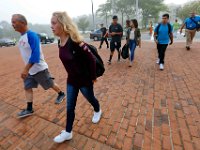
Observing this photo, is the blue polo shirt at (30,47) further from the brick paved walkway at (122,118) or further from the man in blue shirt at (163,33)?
the man in blue shirt at (163,33)

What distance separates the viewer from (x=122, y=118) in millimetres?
2904

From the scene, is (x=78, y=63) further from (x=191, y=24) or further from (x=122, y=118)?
(x=191, y=24)

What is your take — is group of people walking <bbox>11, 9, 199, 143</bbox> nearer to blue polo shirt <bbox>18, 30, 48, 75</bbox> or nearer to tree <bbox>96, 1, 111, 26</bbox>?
blue polo shirt <bbox>18, 30, 48, 75</bbox>

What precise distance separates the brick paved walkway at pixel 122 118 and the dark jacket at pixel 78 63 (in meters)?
0.86

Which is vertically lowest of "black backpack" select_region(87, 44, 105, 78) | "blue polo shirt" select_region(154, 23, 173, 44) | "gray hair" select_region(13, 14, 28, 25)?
"black backpack" select_region(87, 44, 105, 78)

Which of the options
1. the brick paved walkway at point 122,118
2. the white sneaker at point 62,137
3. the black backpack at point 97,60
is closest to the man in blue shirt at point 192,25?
the brick paved walkway at point 122,118

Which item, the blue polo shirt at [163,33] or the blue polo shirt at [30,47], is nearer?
→ the blue polo shirt at [30,47]

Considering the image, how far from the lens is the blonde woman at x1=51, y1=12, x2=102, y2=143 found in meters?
1.96

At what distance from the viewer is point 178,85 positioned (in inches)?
163

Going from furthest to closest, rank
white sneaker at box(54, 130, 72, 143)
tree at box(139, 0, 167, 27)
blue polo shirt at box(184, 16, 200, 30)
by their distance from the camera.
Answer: tree at box(139, 0, 167, 27) → blue polo shirt at box(184, 16, 200, 30) → white sneaker at box(54, 130, 72, 143)

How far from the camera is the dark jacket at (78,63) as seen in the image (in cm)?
198

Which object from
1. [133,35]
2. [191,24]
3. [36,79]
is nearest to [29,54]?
[36,79]

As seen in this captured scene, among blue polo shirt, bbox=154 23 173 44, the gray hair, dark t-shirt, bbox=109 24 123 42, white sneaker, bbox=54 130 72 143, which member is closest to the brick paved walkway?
white sneaker, bbox=54 130 72 143

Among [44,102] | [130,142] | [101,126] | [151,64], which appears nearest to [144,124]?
[130,142]
